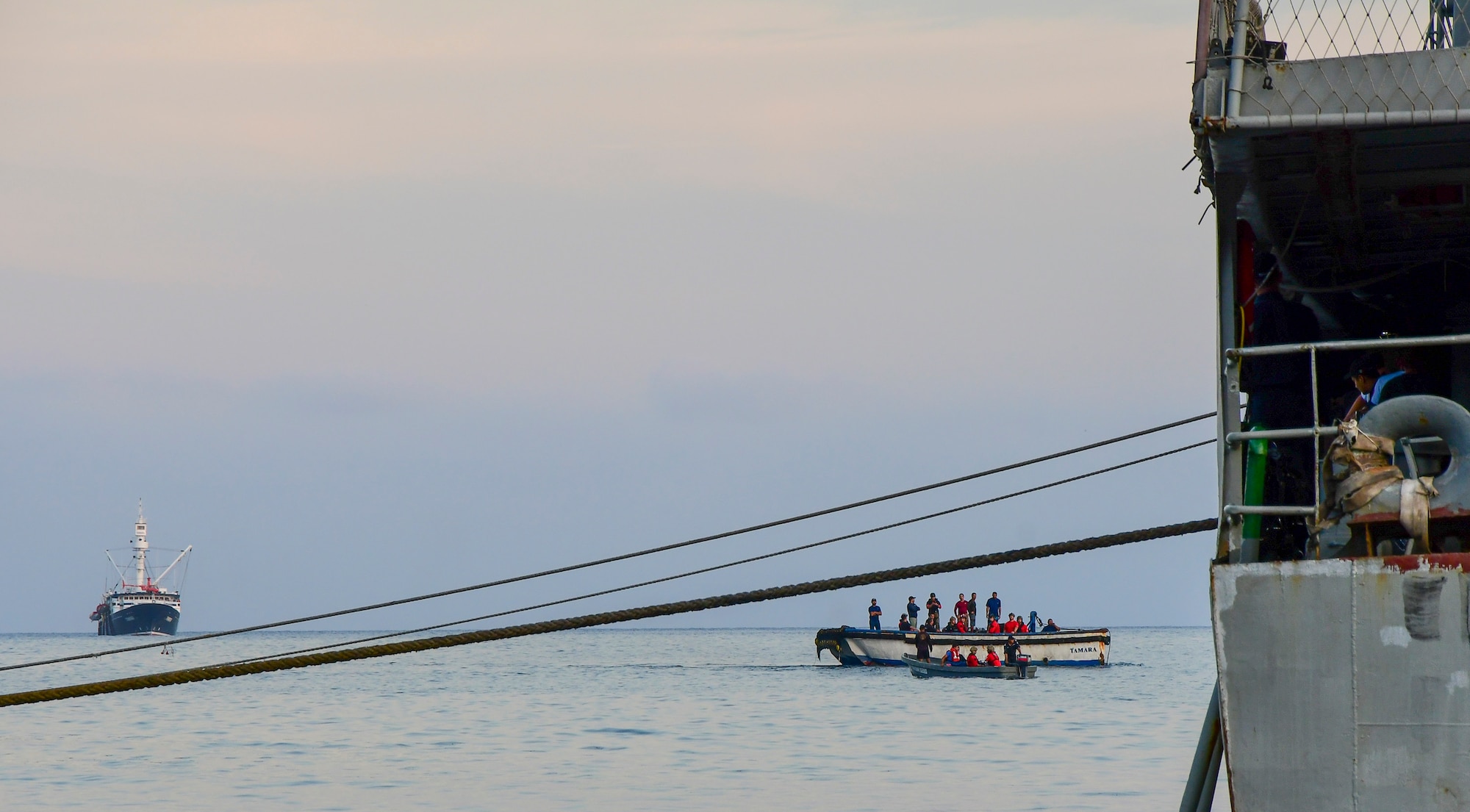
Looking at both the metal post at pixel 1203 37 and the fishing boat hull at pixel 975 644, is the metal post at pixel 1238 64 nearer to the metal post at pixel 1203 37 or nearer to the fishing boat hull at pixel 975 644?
the metal post at pixel 1203 37

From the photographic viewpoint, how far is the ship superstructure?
6020 millimetres

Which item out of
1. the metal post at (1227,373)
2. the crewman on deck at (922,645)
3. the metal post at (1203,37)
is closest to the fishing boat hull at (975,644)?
the crewman on deck at (922,645)

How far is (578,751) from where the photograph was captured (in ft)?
128

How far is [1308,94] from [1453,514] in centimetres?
195

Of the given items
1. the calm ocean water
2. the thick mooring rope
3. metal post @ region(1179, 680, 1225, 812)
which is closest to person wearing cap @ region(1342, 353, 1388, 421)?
the thick mooring rope

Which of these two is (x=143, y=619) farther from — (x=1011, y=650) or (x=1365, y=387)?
(x=1365, y=387)

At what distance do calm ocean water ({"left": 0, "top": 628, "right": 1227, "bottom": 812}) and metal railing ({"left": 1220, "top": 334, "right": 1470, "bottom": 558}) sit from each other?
830 inches

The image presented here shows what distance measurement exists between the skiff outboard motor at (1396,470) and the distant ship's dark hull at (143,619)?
145 metres

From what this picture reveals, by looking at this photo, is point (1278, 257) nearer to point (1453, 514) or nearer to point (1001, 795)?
point (1453, 514)

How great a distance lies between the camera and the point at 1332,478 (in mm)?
6570

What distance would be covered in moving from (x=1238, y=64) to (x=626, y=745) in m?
35.7

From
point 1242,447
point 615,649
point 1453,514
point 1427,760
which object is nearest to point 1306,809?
point 1427,760

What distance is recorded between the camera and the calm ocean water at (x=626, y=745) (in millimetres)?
30391

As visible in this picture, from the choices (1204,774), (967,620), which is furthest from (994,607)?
(1204,774)
